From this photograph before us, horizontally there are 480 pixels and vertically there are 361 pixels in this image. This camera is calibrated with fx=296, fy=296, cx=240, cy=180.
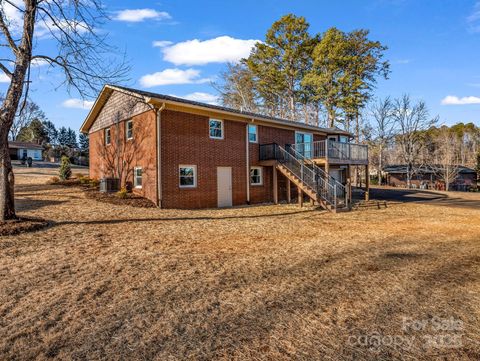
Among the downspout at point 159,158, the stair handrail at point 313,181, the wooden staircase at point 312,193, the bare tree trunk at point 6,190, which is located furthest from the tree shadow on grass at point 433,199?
the bare tree trunk at point 6,190

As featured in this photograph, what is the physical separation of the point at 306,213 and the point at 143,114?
30.6 ft

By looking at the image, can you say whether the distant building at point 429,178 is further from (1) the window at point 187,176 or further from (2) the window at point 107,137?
(2) the window at point 107,137

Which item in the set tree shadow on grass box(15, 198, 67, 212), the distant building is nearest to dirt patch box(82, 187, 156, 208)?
tree shadow on grass box(15, 198, 67, 212)

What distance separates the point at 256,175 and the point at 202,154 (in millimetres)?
4282

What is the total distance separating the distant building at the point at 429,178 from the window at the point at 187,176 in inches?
1361

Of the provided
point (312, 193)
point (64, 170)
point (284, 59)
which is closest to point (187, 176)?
point (312, 193)

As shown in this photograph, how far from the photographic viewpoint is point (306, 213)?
45.8ft

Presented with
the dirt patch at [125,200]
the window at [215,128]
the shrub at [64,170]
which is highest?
the window at [215,128]

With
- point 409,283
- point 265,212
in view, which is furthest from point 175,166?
point 409,283

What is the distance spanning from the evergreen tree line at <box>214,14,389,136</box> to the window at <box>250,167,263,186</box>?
59.6ft

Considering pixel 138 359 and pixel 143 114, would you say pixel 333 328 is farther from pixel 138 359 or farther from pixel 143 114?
pixel 143 114

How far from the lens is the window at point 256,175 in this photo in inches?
704

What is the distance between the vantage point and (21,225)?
8172 millimetres

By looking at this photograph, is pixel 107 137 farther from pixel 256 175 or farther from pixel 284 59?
pixel 284 59
